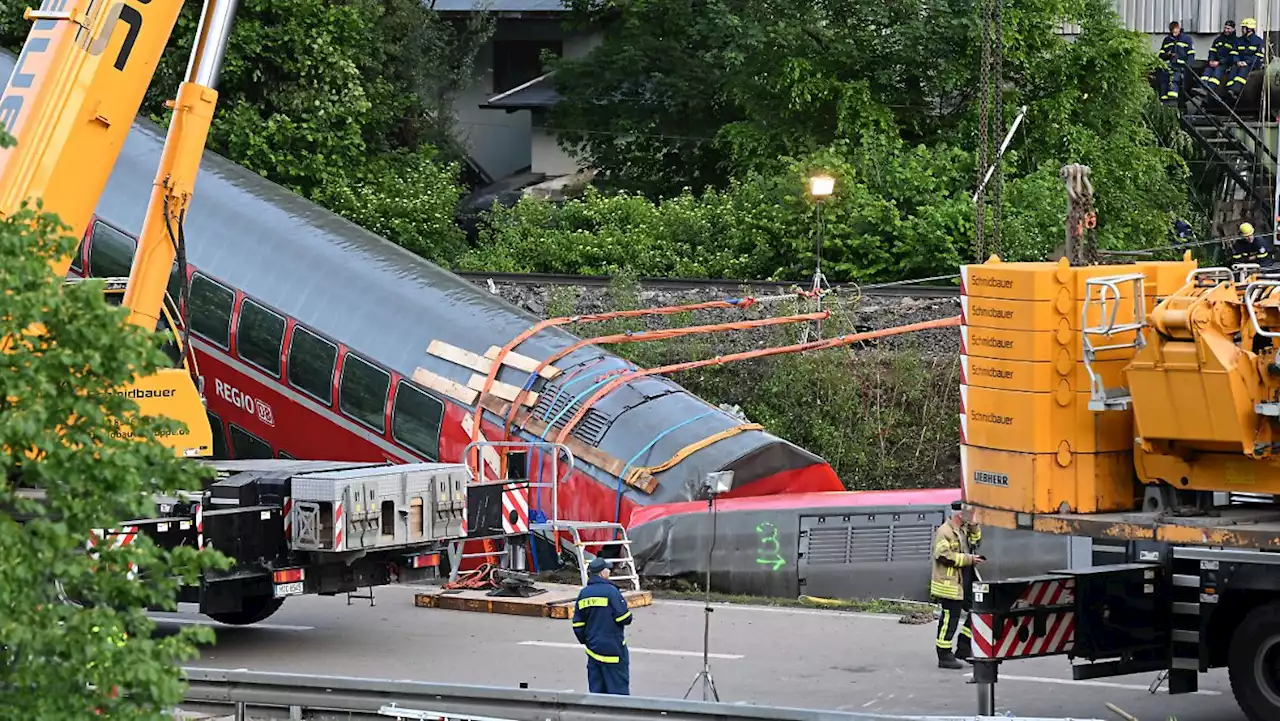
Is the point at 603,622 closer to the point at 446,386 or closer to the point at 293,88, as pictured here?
the point at 446,386

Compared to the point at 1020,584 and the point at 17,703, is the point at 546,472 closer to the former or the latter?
the point at 1020,584

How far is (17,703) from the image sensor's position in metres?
6.94

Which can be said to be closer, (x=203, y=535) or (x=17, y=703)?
(x=17, y=703)

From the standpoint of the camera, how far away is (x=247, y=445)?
2098 centimetres

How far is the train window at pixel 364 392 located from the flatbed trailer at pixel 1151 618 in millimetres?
8829

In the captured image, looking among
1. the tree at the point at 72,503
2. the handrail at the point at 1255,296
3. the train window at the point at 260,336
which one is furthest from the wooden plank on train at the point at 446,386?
the tree at the point at 72,503

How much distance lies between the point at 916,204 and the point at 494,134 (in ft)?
68.0

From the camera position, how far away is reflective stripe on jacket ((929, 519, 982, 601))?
47.1 feet

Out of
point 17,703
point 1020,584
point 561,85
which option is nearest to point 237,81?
point 561,85

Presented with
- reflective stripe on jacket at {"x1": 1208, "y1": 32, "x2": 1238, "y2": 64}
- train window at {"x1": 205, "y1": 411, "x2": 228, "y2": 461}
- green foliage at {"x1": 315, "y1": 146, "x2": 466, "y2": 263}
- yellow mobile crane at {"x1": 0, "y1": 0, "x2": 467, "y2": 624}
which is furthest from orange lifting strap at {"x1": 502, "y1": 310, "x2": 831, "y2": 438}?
reflective stripe on jacket at {"x1": 1208, "y1": 32, "x2": 1238, "y2": 64}

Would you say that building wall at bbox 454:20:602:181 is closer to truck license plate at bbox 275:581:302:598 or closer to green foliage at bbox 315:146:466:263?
green foliage at bbox 315:146:466:263

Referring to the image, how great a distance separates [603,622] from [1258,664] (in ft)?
13.9

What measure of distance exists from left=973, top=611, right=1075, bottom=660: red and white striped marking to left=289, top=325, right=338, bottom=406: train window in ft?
Answer: 31.3

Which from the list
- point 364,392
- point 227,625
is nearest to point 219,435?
point 364,392
